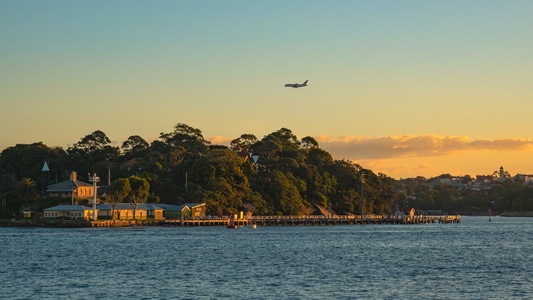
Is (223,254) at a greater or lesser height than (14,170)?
lesser

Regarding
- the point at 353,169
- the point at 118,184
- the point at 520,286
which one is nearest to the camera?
the point at 520,286

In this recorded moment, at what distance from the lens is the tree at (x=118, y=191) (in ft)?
461

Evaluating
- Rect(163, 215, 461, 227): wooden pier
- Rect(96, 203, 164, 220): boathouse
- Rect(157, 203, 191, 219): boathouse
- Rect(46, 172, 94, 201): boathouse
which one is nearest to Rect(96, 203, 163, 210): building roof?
Rect(96, 203, 164, 220): boathouse

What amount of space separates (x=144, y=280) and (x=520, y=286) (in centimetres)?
2340

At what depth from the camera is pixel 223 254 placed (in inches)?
3081

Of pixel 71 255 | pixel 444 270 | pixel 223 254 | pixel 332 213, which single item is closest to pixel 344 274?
pixel 444 270

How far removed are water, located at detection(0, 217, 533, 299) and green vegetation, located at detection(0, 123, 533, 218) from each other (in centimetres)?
5353

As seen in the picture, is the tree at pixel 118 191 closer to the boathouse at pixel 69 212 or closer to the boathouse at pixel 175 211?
the boathouse at pixel 69 212

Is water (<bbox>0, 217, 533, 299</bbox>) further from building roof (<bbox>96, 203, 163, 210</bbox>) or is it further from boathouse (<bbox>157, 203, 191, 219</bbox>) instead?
boathouse (<bbox>157, 203, 191, 219</bbox>)

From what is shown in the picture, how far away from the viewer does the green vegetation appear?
149625 millimetres

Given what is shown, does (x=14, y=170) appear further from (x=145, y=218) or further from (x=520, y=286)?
(x=520, y=286)

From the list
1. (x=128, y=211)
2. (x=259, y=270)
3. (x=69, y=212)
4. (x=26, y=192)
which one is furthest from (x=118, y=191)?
(x=259, y=270)

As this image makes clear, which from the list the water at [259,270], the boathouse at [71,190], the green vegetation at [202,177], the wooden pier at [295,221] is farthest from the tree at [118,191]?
the water at [259,270]

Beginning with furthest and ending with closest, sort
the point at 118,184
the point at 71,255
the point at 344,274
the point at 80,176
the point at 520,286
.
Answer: the point at 80,176, the point at 118,184, the point at 71,255, the point at 344,274, the point at 520,286
